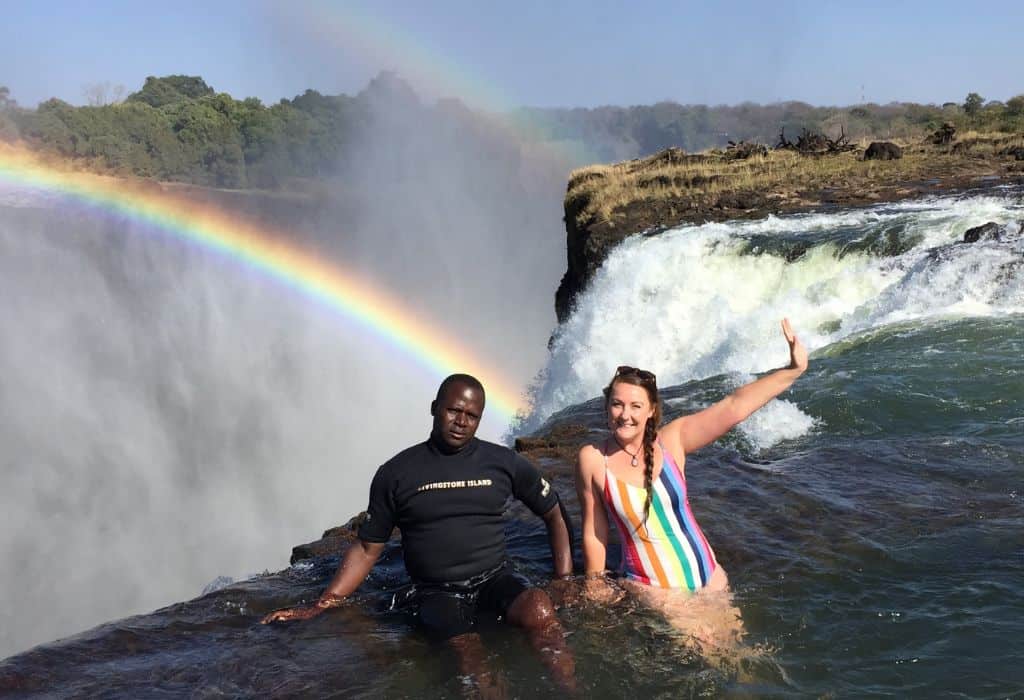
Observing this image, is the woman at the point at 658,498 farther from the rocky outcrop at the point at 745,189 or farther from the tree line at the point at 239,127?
the tree line at the point at 239,127

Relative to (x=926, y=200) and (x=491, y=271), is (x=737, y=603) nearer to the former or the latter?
(x=926, y=200)

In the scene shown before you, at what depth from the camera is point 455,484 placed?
441 centimetres

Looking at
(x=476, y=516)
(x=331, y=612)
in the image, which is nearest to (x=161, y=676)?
(x=331, y=612)

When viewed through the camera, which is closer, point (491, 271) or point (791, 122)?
point (491, 271)

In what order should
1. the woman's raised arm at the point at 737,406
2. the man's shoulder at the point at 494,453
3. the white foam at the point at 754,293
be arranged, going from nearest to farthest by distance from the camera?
the woman's raised arm at the point at 737,406 → the man's shoulder at the point at 494,453 → the white foam at the point at 754,293

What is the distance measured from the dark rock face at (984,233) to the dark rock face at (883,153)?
13.3m

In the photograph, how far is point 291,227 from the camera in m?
64.1

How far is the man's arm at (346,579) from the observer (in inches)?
179

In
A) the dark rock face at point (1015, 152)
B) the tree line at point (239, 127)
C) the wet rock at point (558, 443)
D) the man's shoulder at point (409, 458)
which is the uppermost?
the tree line at point (239, 127)

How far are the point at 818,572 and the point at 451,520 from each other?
2.22 m

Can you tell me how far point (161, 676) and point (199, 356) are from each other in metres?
27.3

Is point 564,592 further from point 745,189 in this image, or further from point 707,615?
point 745,189

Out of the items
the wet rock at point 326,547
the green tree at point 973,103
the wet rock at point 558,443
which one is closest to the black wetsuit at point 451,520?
the wet rock at point 326,547

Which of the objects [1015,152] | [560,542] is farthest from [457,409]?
[1015,152]
